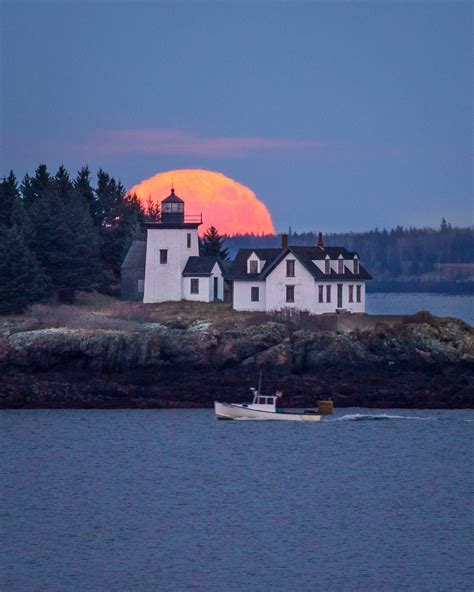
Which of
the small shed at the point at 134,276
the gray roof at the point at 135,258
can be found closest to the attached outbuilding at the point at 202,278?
the small shed at the point at 134,276

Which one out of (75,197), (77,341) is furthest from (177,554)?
(75,197)

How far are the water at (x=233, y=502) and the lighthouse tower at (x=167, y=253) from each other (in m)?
18.7

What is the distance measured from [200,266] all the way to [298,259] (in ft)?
22.7

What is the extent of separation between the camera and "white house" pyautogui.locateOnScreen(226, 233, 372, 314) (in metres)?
88.8

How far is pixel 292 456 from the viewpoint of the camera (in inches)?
2630

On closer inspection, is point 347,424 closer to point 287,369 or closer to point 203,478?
point 287,369

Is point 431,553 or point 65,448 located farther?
point 65,448

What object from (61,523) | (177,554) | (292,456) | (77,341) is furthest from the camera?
(77,341)

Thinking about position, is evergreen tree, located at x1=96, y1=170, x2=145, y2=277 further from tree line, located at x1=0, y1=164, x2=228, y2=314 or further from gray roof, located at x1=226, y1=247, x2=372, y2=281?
gray roof, located at x1=226, y1=247, x2=372, y2=281

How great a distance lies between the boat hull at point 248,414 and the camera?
71500 mm

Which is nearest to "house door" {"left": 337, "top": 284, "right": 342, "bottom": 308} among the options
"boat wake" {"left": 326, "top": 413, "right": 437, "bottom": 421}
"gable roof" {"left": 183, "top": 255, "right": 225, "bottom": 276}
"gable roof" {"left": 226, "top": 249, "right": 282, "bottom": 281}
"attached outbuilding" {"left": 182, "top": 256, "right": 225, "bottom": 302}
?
"gable roof" {"left": 226, "top": 249, "right": 282, "bottom": 281}

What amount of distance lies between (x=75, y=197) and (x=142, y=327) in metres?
26.8

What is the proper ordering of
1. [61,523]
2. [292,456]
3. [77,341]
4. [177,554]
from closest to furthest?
[177,554], [61,523], [292,456], [77,341]

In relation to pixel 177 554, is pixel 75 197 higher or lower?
higher
